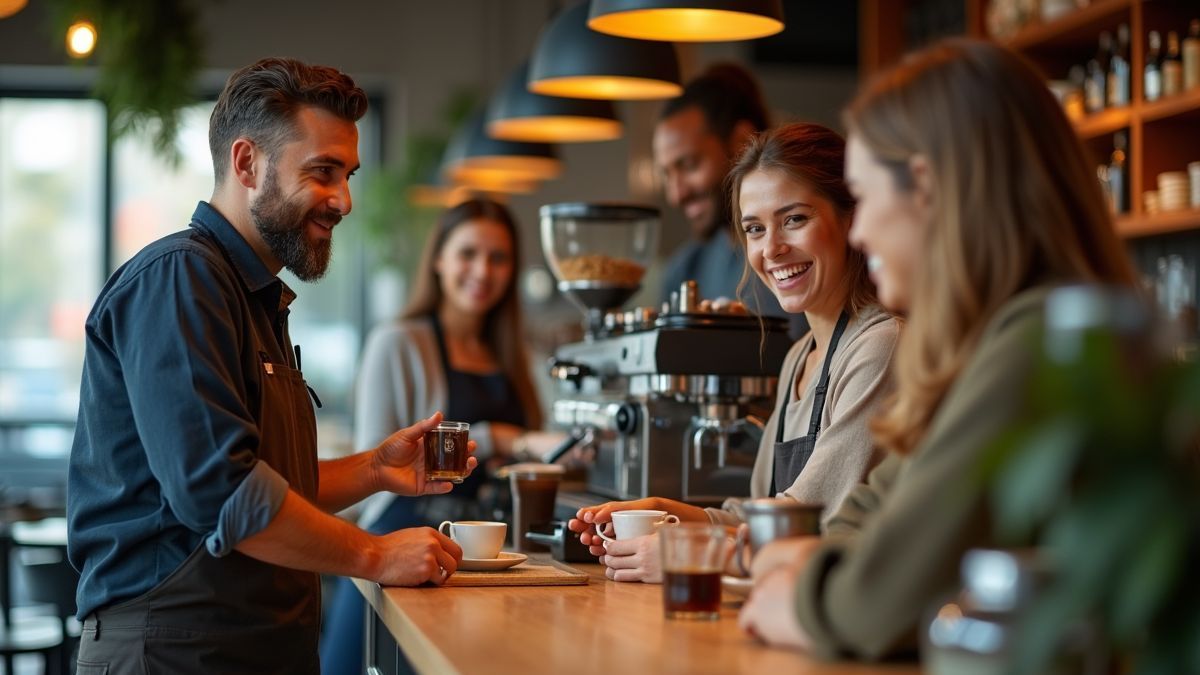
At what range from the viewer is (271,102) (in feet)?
7.66

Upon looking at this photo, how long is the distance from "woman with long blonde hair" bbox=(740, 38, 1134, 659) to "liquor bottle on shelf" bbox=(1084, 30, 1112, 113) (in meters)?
3.76

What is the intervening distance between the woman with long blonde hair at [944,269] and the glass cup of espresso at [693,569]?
16 cm

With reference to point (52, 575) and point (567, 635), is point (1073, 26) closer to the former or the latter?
point (52, 575)

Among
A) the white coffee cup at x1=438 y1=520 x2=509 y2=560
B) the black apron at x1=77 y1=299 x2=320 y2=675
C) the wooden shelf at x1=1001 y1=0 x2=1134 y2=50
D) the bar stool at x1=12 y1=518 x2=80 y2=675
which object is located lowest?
the bar stool at x1=12 y1=518 x2=80 y2=675

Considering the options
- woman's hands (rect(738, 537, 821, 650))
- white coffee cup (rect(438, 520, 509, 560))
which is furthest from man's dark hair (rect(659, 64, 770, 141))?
woman's hands (rect(738, 537, 821, 650))

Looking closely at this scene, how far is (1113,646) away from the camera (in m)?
1.04

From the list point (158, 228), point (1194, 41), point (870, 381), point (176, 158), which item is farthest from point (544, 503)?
point (158, 228)

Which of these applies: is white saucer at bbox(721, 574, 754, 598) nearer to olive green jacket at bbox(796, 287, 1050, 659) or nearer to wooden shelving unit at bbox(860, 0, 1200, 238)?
olive green jacket at bbox(796, 287, 1050, 659)

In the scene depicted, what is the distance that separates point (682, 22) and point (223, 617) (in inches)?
60.6

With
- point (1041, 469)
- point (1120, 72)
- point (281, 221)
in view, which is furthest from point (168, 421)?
point (1120, 72)

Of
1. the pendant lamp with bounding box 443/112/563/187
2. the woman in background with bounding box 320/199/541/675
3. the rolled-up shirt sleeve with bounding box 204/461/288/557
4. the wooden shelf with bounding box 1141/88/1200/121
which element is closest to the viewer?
the rolled-up shirt sleeve with bounding box 204/461/288/557

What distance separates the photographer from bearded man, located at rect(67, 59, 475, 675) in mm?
2043

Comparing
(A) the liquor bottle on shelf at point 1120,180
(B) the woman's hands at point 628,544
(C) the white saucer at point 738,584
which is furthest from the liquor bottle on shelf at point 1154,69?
(C) the white saucer at point 738,584

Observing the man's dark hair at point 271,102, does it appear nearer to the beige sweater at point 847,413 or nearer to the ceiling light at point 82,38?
the beige sweater at point 847,413
